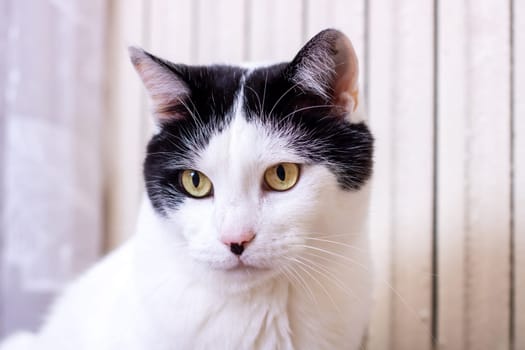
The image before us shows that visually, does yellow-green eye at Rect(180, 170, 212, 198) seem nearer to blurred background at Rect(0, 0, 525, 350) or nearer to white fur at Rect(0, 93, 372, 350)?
white fur at Rect(0, 93, 372, 350)

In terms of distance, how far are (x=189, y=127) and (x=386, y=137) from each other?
69 centimetres

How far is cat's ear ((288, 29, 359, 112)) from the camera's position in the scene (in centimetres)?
87

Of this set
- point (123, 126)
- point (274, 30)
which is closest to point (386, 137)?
point (274, 30)

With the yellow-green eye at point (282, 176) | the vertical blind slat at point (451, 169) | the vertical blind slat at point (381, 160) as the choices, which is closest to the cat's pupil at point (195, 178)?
the yellow-green eye at point (282, 176)

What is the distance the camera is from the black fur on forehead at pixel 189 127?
0.95 m

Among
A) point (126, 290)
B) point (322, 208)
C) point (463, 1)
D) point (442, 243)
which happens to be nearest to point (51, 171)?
point (126, 290)

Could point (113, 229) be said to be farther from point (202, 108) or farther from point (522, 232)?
point (522, 232)

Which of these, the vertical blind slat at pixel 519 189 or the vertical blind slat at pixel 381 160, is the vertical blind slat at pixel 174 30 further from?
the vertical blind slat at pixel 519 189

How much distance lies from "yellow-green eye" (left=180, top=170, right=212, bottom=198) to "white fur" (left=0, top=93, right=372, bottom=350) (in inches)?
0.9

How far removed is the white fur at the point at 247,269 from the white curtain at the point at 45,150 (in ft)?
1.85

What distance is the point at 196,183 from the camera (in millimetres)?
946

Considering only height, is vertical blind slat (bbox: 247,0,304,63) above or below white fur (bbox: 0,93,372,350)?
above

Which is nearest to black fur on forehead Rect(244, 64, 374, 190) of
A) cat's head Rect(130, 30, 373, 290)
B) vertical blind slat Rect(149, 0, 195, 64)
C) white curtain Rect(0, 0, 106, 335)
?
cat's head Rect(130, 30, 373, 290)

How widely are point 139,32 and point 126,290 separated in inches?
41.2
